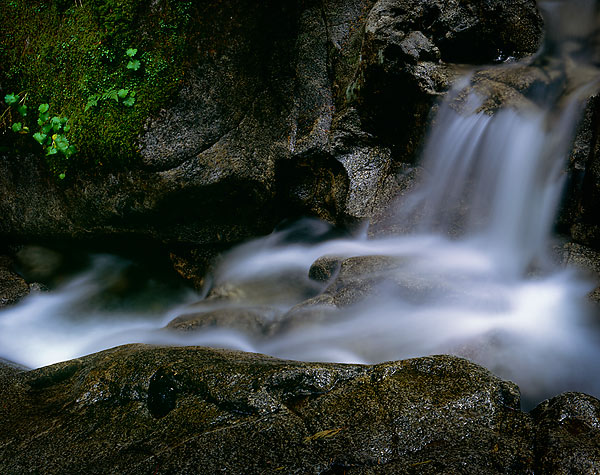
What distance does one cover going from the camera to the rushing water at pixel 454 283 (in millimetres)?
3213

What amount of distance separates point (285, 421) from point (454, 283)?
89.7 inches

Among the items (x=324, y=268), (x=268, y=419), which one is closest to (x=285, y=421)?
(x=268, y=419)

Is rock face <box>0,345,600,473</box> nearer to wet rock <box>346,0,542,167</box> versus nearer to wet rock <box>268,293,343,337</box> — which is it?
wet rock <box>268,293,343,337</box>

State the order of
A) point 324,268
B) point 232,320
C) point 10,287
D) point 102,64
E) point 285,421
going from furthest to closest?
point 10,287, point 102,64, point 324,268, point 232,320, point 285,421

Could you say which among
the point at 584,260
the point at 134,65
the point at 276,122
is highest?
the point at 134,65

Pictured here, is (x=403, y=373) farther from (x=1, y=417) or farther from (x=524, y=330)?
(x=1, y=417)

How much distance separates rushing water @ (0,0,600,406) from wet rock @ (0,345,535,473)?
934 mm

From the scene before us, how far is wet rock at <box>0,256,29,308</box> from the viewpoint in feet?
15.9

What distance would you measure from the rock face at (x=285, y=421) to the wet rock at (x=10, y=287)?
107 inches

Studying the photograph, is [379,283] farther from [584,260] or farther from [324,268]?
[584,260]

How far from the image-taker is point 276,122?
5035 millimetres

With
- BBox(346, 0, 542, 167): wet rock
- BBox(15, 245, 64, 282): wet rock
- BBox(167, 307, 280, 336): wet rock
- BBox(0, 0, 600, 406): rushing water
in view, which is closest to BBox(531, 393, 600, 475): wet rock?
BBox(0, 0, 600, 406): rushing water

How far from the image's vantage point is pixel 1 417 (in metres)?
2.32

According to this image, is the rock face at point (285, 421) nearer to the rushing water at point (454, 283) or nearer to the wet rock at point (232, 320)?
the rushing water at point (454, 283)
